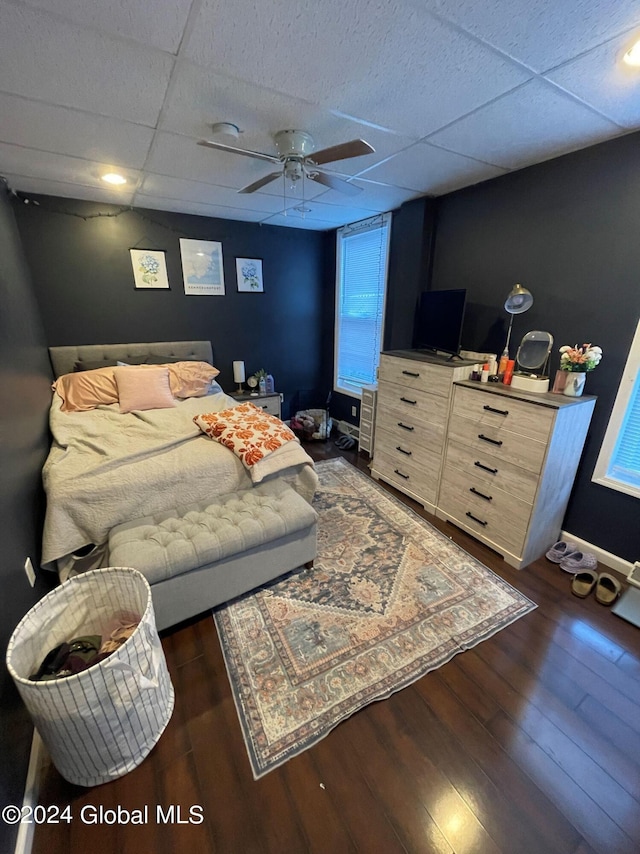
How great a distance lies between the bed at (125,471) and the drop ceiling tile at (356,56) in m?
1.83

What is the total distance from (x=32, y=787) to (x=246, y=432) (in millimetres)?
1747

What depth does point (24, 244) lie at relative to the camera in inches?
113

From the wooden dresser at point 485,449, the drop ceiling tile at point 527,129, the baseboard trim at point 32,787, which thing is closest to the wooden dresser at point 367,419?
the wooden dresser at point 485,449

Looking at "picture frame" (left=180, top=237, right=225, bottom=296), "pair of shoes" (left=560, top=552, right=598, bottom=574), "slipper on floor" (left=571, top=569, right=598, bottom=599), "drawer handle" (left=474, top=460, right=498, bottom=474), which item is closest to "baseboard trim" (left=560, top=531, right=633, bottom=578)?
"pair of shoes" (left=560, top=552, right=598, bottom=574)

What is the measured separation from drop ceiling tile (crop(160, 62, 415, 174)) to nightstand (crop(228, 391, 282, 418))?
2311 mm

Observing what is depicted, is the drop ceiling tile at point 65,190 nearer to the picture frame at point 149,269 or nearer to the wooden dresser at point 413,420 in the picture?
the picture frame at point 149,269

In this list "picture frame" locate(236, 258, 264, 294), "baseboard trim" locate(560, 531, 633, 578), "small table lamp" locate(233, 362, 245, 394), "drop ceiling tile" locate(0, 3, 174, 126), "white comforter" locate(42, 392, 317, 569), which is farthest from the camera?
"small table lamp" locate(233, 362, 245, 394)

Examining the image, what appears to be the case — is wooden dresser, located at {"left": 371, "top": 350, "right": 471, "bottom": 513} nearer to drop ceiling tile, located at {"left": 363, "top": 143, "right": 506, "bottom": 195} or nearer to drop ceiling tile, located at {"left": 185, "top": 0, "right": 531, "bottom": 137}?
drop ceiling tile, located at {"left": 363, "top": 143, "right": 506, "bottom": 195}

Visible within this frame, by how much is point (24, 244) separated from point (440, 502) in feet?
13.4

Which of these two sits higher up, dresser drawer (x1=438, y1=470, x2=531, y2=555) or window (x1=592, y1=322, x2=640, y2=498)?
window (x1=592, y1=322, x2=640, y2=498)

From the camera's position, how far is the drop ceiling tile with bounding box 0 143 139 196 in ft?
6.82

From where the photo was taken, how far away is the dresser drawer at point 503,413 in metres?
1.94

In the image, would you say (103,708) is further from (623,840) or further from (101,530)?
(623,840)

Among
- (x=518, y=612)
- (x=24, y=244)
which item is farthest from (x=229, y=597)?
(x=24, y=244)
